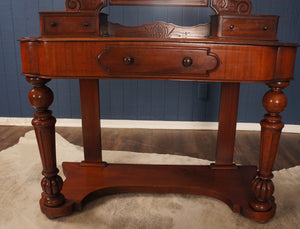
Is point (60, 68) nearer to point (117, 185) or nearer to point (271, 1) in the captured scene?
point (117, 185)

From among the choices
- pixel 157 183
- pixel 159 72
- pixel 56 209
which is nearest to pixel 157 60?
pixel 159 72

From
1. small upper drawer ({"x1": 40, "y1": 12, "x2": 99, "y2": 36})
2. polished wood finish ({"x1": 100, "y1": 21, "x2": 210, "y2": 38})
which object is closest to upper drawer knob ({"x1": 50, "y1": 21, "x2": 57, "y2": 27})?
small upper drawer ({"x1": 40, "y1": 12, "x2": 99, "y2": 36})

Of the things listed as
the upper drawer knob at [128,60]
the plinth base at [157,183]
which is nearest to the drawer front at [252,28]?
the upper drawer knob at [128,60]

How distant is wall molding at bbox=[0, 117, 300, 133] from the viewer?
9.53 ft

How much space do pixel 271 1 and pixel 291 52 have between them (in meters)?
1.80

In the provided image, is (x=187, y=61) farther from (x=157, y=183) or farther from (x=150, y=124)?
(x=150, y=124)

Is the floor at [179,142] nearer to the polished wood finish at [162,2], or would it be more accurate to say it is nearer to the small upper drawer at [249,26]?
the small upper drawer at [249,26]

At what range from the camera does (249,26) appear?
1.44 metres

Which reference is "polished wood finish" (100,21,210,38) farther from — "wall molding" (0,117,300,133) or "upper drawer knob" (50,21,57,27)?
"wall molding" (0,117,300,133)

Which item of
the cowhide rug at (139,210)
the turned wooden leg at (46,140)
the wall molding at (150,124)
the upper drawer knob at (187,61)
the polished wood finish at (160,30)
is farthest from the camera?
the wall molding at (150,124)

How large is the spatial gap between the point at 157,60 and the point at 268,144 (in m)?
0.63

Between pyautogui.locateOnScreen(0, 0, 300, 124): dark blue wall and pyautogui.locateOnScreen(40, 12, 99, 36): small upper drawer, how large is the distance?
1.35 meters

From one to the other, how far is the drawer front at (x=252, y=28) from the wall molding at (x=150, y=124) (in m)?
1.56

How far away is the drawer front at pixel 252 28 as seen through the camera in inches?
56.1
